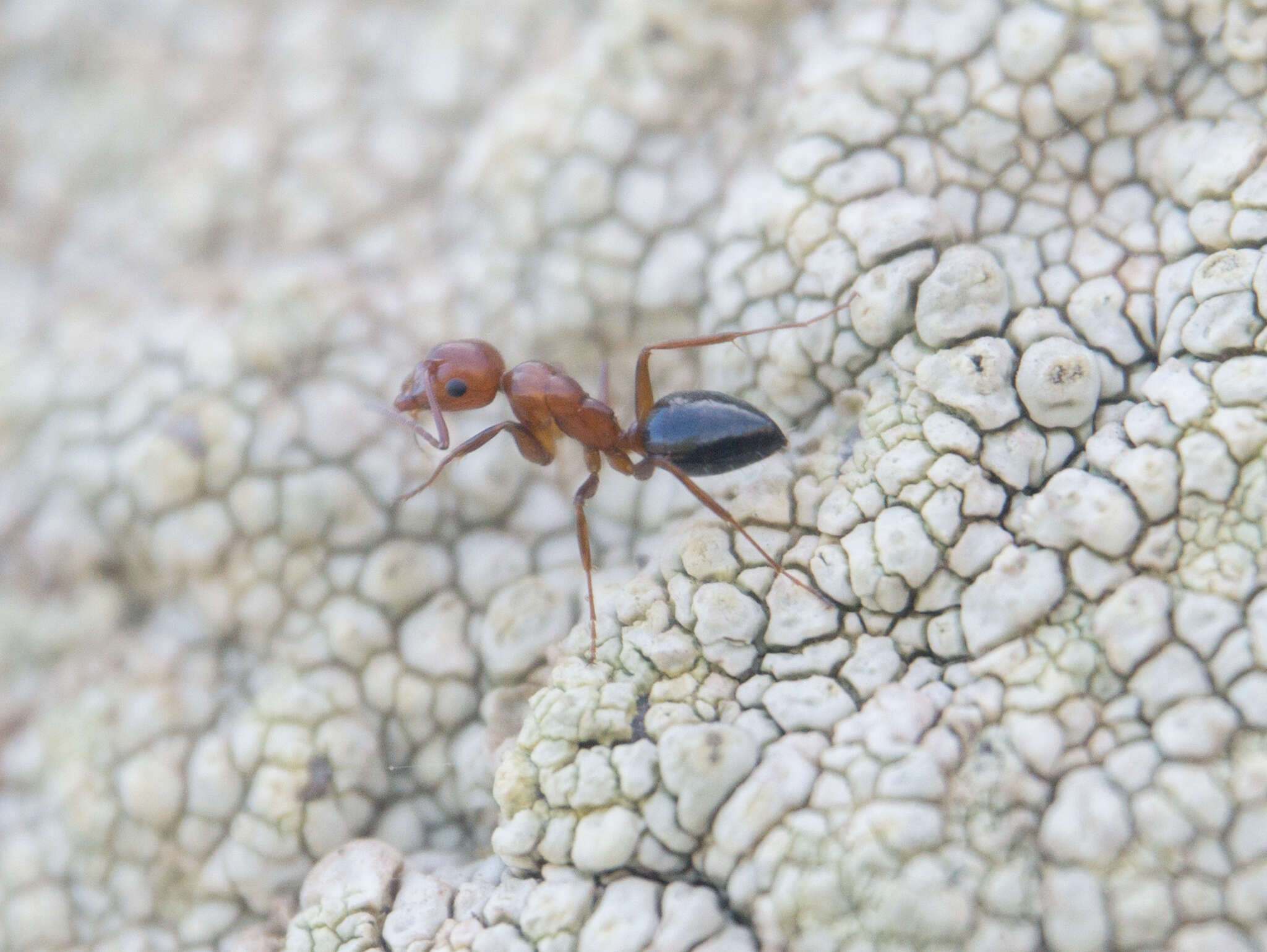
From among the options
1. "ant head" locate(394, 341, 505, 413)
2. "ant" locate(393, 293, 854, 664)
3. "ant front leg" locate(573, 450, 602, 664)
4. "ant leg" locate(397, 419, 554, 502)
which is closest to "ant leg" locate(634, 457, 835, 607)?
"ant" locate(393, 293, 854, 664)

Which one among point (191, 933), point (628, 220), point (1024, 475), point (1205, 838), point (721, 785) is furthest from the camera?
point (628, 220)

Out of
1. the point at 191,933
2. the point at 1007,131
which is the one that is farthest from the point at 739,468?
the point at 191,933

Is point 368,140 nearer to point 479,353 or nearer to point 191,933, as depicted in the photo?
point 479,353

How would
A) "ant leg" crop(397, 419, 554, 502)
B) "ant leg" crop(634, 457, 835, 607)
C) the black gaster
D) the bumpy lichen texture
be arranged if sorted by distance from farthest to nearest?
1. "ant leg" crop(397, 419, 554, 502)
2. the black gaster
3. "ant leg" crop(634, 457, 835, 607)
4. the bumpy lichen texture

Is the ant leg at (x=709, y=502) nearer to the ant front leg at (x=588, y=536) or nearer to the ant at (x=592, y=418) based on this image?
the ant at (x=592, y=418)

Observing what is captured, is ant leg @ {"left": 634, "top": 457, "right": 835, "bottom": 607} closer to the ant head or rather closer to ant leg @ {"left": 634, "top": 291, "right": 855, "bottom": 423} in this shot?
ant leg @ {"left": 634, "top": 291, "right": 855, "bottom": 423}

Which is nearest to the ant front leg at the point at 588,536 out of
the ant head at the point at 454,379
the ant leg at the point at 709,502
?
the ant leg at the point at 709,502
